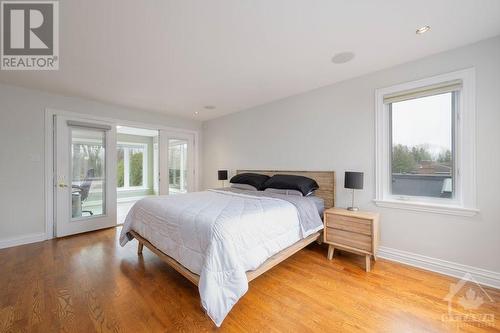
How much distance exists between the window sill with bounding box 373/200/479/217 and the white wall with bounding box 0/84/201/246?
5090mm

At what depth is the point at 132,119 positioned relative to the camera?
13.5ft

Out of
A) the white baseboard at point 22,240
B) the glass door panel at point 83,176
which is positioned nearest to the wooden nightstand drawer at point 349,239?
the glass door panel at point 83,176

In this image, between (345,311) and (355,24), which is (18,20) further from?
(345,311)

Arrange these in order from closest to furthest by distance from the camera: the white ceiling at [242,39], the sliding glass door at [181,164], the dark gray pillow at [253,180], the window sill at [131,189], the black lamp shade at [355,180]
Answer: the white ceiling at [242,39], the black lamp shade at [355,180], the dark gray pillow at [253,180], the sliding glass door at [181,164], the window sill at [131,189]

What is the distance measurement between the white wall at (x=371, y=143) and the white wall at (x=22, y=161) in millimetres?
3335

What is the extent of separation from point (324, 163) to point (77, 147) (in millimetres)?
4286

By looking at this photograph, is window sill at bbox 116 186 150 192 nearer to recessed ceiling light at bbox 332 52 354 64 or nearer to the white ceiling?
the white ceiling

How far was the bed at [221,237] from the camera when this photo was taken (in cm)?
147

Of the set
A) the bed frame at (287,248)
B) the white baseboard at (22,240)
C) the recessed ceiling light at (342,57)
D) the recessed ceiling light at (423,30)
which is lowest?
the white baseboard at (22,240)

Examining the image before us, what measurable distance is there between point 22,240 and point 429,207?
18.4 ft

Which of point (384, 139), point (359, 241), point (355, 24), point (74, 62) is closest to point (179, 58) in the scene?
point (74, 62)

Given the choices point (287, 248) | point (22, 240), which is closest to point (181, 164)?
point (22, 240)

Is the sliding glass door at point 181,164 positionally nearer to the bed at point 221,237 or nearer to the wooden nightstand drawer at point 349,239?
the bed at point 221,237

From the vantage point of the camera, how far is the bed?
1.47 metres
